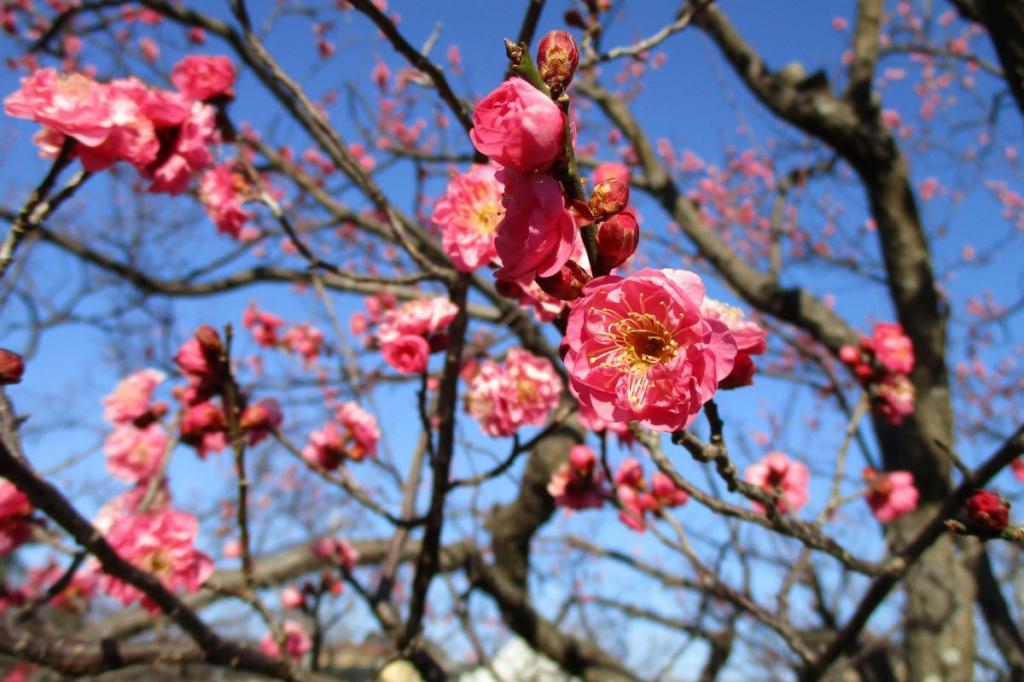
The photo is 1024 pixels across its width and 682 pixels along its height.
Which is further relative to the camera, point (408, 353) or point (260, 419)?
point (260, 419)

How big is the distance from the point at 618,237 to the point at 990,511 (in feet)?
2.33

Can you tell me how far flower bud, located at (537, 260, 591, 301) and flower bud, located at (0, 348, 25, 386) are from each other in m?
0.78

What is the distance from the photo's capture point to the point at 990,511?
36.0 inches

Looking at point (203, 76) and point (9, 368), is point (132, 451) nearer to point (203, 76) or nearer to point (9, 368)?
point (203, 76)

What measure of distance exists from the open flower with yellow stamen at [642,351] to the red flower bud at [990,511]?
0.52 m

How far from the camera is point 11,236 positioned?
1.18 metres

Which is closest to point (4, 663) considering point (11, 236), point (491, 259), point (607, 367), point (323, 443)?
point (323, 443)

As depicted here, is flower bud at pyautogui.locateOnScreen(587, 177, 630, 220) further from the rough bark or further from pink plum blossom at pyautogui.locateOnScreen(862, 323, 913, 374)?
the rough bark

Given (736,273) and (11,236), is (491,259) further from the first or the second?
(736,273)

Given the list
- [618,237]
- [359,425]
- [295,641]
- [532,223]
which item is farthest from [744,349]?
[295,641]

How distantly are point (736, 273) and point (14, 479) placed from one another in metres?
3.85

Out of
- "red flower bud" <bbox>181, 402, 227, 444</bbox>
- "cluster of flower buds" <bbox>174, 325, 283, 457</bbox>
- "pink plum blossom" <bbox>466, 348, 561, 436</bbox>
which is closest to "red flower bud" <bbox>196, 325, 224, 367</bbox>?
"cluster of flower buds" <bbox>174, 325, 283, 457</bbox>

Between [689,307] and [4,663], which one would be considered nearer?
[689,307]

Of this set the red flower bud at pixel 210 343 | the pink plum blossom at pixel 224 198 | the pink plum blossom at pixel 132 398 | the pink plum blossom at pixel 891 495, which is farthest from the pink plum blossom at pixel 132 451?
the pink plum blossom at pixel 891 495
